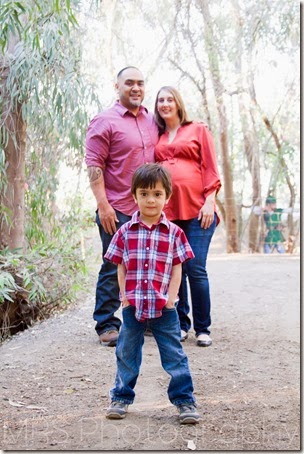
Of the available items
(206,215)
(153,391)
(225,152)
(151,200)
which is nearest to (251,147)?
(225,152)

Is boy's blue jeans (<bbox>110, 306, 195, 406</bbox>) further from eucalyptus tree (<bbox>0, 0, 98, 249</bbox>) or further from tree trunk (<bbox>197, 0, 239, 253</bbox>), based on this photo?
tree trunk (<bbox>197, 0, 239, 253</bbox>)

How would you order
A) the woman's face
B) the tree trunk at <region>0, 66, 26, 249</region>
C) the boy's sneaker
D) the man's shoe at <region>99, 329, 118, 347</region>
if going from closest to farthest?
the boy's sneaker, the woman's face, the man's shoe at <region>99, 329, 118, 347</region>, the tree trunk at <region>0, 66, 26, 249</region>

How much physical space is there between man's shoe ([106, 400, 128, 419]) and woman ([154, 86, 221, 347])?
1.20 metres

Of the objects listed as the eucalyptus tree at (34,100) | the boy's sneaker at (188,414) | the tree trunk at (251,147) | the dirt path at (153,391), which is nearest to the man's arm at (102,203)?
the dirt path at (153,391)

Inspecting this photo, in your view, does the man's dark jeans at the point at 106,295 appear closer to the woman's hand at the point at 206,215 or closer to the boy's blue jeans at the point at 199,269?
the boy's blue jeans at the point at 199,269

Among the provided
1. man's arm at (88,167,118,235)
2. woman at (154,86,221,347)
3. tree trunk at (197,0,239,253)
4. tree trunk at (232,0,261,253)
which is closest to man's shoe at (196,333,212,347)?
woman at (154,86,221,347)

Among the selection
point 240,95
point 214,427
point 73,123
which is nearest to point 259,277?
point 73,123

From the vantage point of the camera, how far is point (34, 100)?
440cm

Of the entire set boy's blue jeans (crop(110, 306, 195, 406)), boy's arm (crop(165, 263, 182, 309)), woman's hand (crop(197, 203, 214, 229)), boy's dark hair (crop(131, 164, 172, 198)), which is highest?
boy's dark hair (crop(131, 164, 172, 198))

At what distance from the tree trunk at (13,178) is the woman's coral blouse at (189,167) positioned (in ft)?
4.71

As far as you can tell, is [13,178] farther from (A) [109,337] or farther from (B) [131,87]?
(A) [109,337]

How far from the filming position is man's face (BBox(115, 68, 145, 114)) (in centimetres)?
355

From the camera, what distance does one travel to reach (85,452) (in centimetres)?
222

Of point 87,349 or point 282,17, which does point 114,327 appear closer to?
point 87,349
